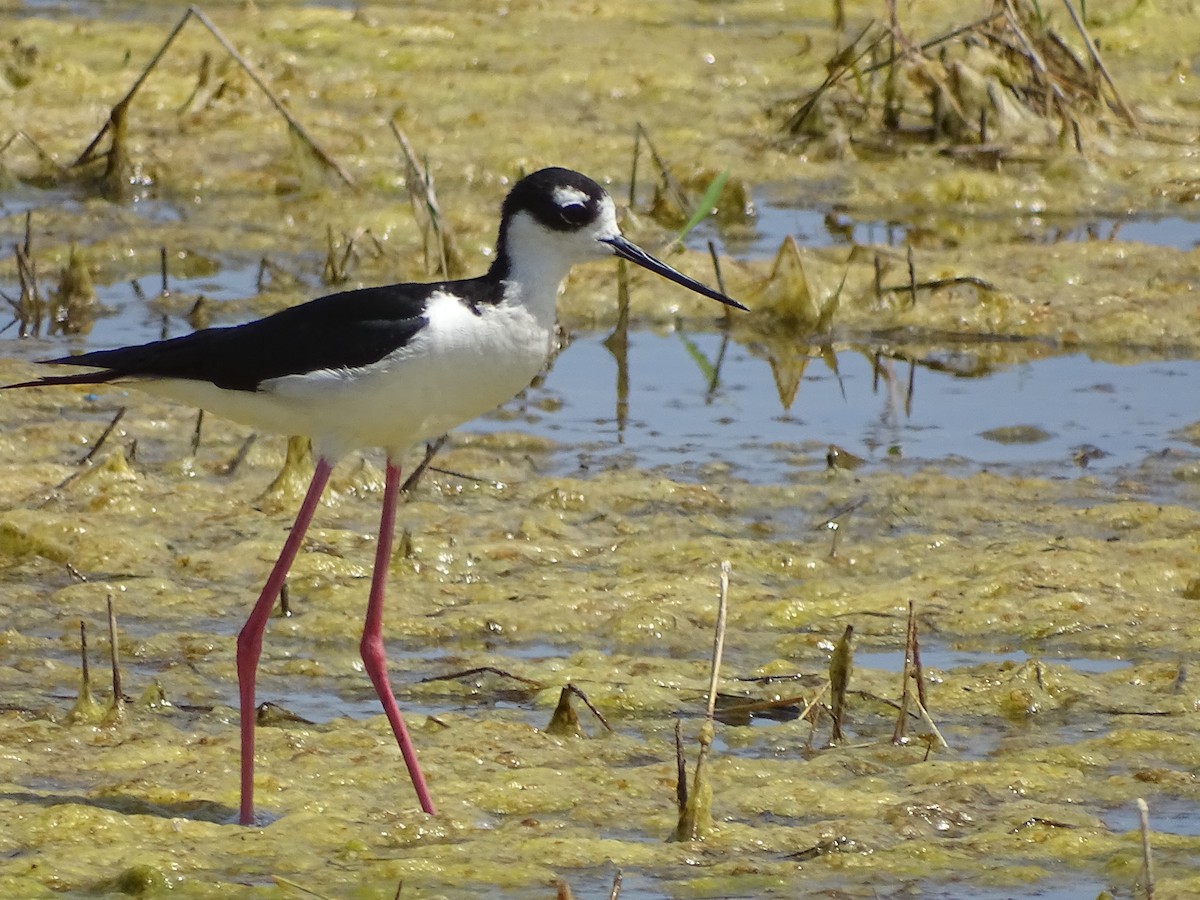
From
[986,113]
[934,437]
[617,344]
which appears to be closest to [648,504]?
[934,437]

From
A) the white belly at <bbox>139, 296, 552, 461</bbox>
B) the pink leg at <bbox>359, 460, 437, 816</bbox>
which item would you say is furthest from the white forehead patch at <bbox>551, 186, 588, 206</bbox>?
the pink leg at <bbox>359, 460, 437, 816</bbox>

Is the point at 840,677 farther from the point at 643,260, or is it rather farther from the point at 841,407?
the point at 841,407

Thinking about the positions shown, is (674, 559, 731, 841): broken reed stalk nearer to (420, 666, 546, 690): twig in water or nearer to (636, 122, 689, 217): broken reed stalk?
(420, 666, 546, 690): twig in water

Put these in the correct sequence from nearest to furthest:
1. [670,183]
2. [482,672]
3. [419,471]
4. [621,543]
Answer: [482,672], [621,543], [419,471], [670,183]

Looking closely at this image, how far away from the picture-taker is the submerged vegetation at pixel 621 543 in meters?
3.80

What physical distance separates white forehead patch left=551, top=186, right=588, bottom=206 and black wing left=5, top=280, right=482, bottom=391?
226 millimetres

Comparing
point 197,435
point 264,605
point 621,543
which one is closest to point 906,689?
point 264,605

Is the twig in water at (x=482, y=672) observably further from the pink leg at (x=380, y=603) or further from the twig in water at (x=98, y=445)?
the twig in water at (x=98, y=445)

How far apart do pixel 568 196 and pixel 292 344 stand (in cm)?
58

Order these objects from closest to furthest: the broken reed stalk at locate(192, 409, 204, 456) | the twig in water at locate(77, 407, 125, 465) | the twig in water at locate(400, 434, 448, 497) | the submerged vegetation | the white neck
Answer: the submerged vegetation, the white neck, the twig in water at locate(77, 407, 125, 465), the twig in water at locate(400, 434, 448, 497), the broken reed stalk at locate(192, 409, 204, 456)

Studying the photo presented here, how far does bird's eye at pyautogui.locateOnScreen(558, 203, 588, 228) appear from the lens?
400 cm

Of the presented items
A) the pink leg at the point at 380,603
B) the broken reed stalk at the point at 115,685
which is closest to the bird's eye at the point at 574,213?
the pink leg at the point at 380,603

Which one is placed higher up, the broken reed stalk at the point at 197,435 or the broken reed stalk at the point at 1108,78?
the broken reed stalk at the point at 1108,78

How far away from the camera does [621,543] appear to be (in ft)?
17.8
